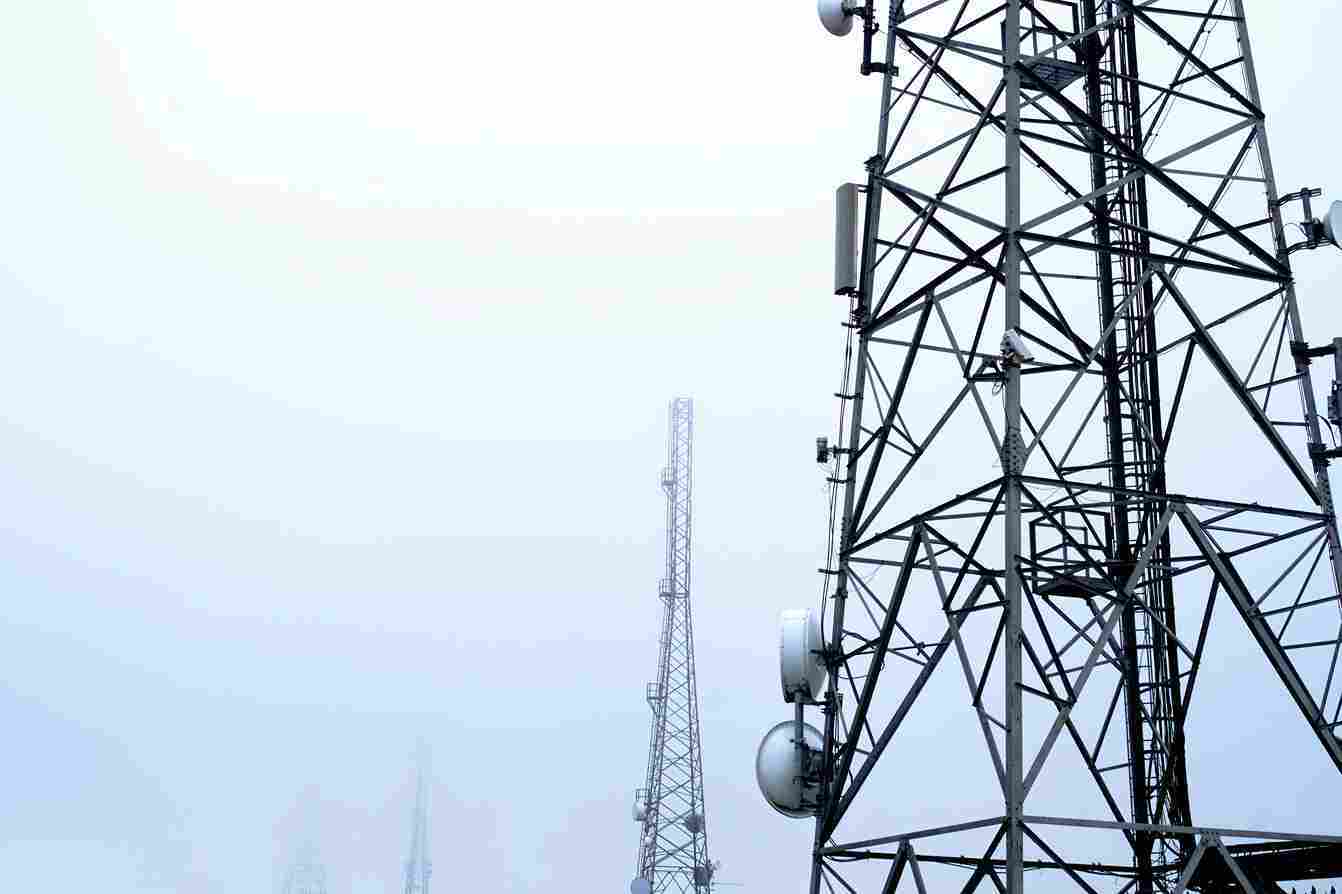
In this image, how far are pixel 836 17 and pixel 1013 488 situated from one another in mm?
8580

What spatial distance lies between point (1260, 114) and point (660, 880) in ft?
153

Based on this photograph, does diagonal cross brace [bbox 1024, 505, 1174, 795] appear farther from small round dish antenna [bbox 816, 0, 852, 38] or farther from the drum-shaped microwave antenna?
small round dish antenna [bbox 816, 0, 852, 38]

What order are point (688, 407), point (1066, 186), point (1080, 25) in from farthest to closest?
point (688, 407), point (1080, 25), point (1066, 186)

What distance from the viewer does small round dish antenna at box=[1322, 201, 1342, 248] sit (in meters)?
17.9

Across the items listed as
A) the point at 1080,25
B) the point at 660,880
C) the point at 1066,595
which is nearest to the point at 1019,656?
the point at 1066,595

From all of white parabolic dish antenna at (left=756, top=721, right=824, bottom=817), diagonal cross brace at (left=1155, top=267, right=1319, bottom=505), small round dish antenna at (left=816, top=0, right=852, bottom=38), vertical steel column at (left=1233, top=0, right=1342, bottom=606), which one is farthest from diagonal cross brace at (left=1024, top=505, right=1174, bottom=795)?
small round dish antenna at (left=816, top=0, right=852, bottom=38)

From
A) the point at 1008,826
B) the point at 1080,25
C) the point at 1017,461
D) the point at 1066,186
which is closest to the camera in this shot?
the point at 1008,826

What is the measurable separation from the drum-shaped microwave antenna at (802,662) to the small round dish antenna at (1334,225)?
26.3 feet

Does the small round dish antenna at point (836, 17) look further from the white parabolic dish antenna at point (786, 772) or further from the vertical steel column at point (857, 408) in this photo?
the white parabolic dish antenna at point (786, 772)

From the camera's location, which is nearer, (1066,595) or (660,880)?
(1066,595)

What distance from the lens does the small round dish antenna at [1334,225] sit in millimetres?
17891

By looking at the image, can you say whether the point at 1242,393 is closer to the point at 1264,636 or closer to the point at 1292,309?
the point at 1292,309

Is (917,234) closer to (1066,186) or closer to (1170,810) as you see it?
(1066,186)

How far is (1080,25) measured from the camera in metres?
22.7
